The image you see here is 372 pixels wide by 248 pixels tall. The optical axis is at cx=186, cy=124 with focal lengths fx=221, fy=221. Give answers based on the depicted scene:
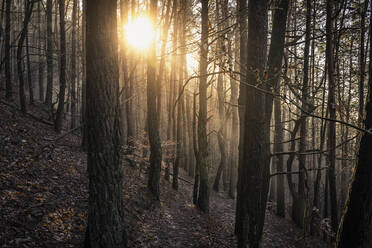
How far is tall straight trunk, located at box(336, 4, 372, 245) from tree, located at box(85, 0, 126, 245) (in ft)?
14.4

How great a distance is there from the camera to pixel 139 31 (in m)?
10.7

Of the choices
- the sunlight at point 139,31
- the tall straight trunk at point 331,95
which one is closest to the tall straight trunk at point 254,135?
the tall straight trunk at point 331,95

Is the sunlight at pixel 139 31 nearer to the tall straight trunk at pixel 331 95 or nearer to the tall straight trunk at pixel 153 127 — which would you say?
the tall straight trunk at pixel 153 127

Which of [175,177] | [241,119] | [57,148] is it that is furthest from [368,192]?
[57,148]

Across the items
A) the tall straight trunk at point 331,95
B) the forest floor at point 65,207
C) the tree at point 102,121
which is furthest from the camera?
the tall straight trunk at point 331,95

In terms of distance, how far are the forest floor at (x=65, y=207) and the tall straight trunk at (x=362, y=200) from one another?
1322 mm

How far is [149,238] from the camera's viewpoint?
5.90 m

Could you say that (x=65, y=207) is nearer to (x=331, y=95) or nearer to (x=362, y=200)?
(x=362, y=200)

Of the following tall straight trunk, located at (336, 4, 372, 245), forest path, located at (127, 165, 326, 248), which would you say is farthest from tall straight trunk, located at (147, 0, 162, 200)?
tall straight trunk, located at (336, 4, 372, 245)

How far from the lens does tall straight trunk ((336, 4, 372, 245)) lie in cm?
395

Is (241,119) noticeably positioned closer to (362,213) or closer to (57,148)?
(362,213)

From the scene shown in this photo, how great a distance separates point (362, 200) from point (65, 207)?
638 centimetres

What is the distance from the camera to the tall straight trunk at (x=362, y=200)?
3951 mm

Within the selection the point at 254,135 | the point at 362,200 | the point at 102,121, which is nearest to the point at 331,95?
the point at 362,200
